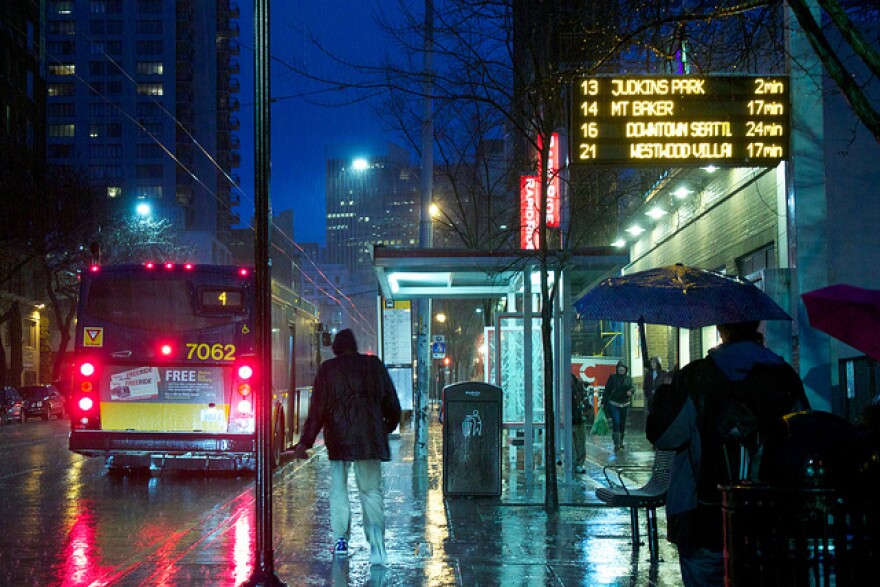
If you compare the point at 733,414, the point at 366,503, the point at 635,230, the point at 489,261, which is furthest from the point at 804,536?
the point at 635,230

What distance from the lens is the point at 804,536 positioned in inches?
160

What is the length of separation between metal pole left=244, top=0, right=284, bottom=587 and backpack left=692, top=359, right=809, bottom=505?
280 cm

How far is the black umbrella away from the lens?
315 inches

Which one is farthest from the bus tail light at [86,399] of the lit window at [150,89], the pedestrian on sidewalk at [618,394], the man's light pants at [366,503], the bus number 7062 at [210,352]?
the lit window at [150,89]


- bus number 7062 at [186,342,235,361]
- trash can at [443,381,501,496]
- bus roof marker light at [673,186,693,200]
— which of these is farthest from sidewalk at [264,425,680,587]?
bus roof marker light at [673,186,693,200]

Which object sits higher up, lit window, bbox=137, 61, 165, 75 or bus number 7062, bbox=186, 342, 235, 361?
lit window, bbox=137, 61, 165, 75

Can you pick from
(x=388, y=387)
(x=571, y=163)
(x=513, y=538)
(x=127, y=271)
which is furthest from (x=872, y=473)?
(x=127, y=271)

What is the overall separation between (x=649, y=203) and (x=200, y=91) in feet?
282

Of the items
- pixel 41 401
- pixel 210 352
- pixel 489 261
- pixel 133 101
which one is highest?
pixel 133 101

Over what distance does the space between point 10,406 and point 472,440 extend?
3217 centimetres

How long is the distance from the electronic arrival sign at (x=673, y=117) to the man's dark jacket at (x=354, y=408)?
393cm

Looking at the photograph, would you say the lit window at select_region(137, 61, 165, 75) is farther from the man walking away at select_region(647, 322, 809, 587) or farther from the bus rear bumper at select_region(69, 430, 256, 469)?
the man walking away at select_region(647, 322, 809, 587)

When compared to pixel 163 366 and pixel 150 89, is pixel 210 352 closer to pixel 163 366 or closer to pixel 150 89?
pixel 163 366

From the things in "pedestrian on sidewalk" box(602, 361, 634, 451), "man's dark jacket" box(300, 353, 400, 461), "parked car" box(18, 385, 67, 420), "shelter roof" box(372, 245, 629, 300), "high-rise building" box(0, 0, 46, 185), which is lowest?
"parked car" box(18, 385, 67, 420)
